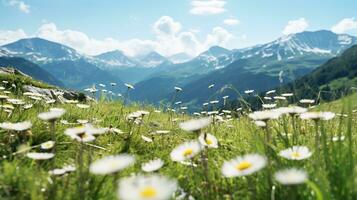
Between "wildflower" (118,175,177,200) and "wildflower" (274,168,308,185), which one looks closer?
"wildflower" (118,175,177,200)

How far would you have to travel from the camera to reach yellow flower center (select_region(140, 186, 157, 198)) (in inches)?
77.5

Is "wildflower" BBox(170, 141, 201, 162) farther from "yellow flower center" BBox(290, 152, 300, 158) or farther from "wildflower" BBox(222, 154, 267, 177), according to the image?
"yellow flower center" BBox(290, 152, 300, 158)

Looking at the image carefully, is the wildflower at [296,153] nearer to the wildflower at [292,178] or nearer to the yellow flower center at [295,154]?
the yellow flower center at [295,154]

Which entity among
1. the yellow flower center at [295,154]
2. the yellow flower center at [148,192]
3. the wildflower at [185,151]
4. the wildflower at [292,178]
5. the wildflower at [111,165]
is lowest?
the yellow flower center at [295,154]

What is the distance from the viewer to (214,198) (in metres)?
3.64

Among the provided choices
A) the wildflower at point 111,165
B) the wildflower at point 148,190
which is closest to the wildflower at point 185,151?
the wildflower at point 111,165

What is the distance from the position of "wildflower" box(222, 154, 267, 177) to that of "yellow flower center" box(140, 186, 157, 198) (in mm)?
930

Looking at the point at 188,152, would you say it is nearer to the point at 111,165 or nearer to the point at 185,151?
the point at 185,151

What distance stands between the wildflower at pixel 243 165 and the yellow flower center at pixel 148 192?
3.05ft

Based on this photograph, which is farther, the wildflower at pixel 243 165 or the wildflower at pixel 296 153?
the wildflower at pixel 296 153

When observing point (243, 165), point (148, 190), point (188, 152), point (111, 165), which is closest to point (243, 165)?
point (243, 165)

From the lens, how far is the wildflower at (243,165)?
2.89 m

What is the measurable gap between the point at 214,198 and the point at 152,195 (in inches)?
69.2

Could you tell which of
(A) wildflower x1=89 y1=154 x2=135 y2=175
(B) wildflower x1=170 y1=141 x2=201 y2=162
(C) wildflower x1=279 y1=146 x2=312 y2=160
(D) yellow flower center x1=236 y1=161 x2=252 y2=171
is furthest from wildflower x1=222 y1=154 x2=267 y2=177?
(A) wildflower x1=89 y1=154 x2=135 y2=175
